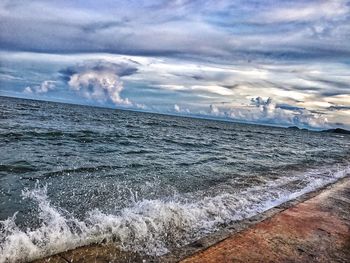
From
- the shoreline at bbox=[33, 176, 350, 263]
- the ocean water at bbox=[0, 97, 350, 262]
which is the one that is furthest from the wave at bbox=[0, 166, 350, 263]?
the shoreline at bbox=[33, 176, 350, 263]

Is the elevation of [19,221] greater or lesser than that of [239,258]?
lesser

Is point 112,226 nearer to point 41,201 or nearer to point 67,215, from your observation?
point 67,215

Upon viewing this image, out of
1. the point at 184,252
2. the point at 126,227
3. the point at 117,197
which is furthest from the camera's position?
the point at 117,197

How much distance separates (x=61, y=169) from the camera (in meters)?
9.86

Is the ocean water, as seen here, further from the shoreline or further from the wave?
the shoreline

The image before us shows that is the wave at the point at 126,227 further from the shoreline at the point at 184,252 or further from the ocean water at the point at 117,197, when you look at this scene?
the shoreline at the point at 184,252

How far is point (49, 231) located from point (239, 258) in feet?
8.78

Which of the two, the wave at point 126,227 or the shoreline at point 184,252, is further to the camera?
the wave at point 126,227

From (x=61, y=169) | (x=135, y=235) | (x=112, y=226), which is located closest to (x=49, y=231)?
(x=112, y=226)

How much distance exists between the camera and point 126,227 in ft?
15.8

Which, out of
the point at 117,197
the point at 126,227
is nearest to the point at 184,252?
the point at 126,227

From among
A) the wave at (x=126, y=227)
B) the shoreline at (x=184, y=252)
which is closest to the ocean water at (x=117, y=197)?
the wave at (x=126, y=227)

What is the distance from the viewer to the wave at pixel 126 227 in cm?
408

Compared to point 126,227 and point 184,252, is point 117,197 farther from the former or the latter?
point 184,252
